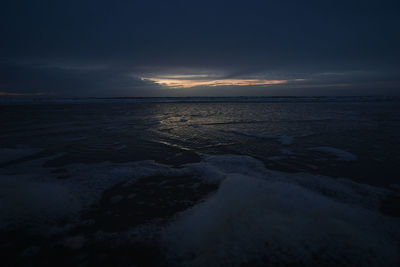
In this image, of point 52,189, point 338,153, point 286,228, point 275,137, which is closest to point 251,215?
point 286,228

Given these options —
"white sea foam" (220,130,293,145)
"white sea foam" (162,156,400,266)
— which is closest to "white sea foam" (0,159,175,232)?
"white sea foam" (162,156,400,266)

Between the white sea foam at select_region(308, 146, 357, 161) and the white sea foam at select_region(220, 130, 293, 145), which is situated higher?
the white sea foam at select_region(220, 130, 293, 145)

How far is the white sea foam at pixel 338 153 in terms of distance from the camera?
4277mm

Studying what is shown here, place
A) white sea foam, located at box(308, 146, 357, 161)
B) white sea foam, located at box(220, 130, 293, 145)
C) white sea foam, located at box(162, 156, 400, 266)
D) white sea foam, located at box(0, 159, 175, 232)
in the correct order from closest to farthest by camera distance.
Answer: white sea foam, located at box(162, 156, 400, 266)
white sea foam, located at box(0, 159, 175, 232)
white sea foam, located at box(308, 146, 357, 161)
white sea foam, located at box(220, 130, 293, 145)

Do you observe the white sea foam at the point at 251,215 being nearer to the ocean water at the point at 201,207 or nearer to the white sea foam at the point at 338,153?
the ocean water at the point at 201,207

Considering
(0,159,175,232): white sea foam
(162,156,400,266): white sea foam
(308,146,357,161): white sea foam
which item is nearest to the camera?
(162,156,400,266): white sea foam

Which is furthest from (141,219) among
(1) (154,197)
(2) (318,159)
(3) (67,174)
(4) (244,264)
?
(2) (318,159)

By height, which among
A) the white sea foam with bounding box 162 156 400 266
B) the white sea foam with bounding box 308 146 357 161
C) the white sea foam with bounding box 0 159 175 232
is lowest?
the white sea foam with bounding box 162 156 400 266

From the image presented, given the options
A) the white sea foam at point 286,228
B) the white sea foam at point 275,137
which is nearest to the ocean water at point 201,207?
the white sea foam at point 286,228

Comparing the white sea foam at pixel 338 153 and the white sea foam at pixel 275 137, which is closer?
the white sea foam at pixel 338 153

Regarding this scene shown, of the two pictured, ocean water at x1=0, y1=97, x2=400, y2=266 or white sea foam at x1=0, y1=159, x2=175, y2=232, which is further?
white sea foam at x1=0, y1=159, x2=175, y2=232

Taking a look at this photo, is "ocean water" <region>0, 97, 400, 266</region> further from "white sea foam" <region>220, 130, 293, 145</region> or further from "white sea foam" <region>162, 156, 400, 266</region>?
"white sea foam" <region>220, 130, 293, 145</region>

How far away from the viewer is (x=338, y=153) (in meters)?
4.60

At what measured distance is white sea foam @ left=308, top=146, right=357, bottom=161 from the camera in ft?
14.0
